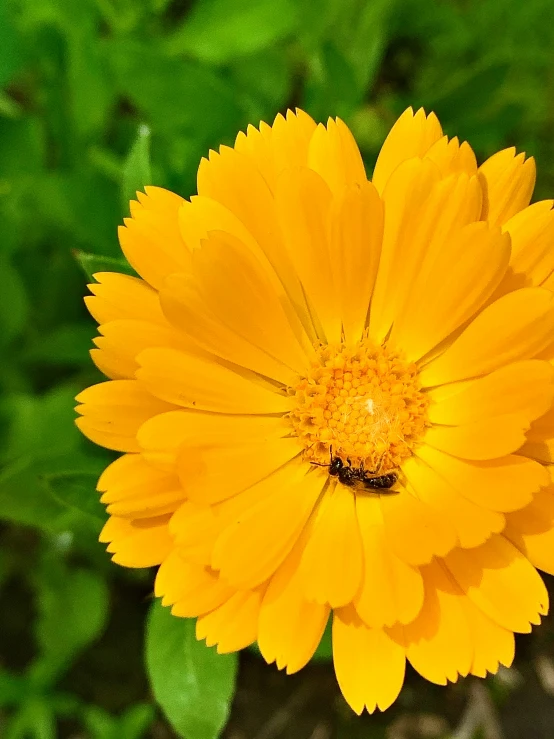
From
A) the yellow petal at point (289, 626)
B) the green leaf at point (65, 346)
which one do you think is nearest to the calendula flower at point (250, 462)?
the yellow petal at point (289, 626)

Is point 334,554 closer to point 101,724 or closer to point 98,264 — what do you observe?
point 98,264

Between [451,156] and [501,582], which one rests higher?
[451,156]

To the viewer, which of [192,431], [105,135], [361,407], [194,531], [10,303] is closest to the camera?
[194,531]

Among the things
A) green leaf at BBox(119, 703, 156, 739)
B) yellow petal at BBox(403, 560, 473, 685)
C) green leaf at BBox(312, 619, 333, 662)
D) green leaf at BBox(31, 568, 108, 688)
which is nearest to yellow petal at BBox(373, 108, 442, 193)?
yellow petal at BBox(403, 560, 473, 685)

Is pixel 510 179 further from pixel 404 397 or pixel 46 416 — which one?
pixel 46 416

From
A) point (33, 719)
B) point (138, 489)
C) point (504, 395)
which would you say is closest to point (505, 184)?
point (504, 395)

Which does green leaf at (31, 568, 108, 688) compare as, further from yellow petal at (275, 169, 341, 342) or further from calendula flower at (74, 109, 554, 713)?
yellow petal at (275, 169, 341, 342)

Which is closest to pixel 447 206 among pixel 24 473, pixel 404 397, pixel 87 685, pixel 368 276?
pixel 368 276
